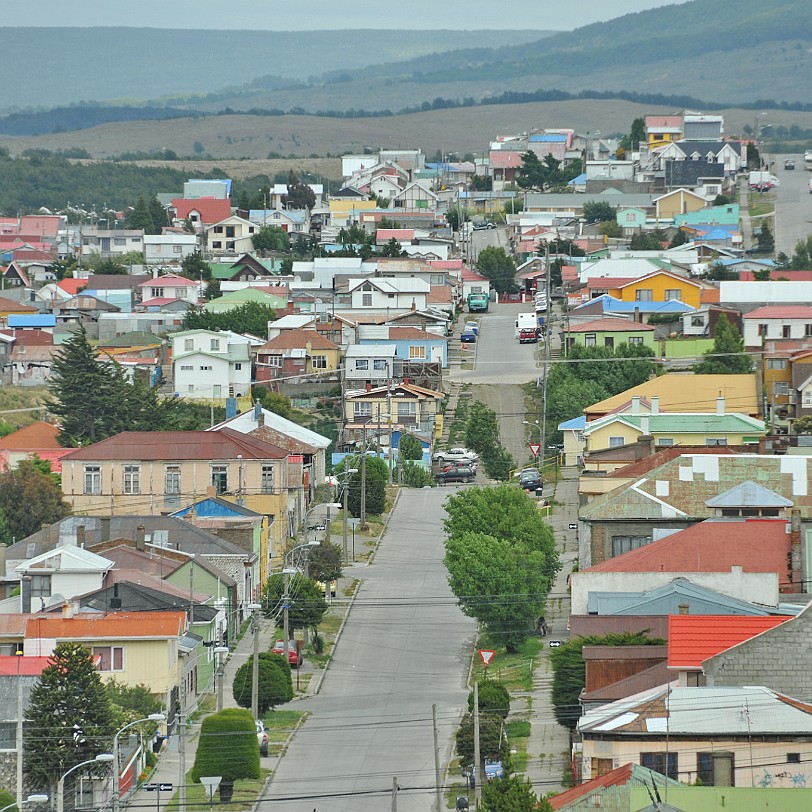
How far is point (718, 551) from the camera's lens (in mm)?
44812

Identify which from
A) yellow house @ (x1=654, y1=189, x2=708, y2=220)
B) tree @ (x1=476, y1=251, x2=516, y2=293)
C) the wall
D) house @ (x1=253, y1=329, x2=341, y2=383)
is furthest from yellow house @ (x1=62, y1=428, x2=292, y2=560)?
yellow house @ (x1=654, y1=189, x2=708, y2=220)

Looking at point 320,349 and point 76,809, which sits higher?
point 320,349

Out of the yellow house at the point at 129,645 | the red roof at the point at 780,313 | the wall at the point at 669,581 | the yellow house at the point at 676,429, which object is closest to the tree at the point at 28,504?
the yellow house at the point at 676,429

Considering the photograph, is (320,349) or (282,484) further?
(320,349)

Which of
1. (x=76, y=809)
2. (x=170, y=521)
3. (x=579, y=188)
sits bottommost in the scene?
(x=76, y=809)

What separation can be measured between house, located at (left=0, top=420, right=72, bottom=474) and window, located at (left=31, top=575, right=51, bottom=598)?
82.5ft

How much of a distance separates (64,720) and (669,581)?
12.4 metres

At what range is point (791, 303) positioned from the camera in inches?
3792

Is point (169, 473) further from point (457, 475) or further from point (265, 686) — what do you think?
point (265, 686)

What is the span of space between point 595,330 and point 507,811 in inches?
2493

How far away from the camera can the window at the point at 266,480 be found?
6281cm

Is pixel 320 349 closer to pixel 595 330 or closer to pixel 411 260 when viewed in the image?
pixel 595 330

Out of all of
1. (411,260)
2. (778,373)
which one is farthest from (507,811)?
(411,260)

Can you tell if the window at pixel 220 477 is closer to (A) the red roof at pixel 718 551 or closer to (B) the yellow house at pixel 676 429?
(B) the yellow house at pixel 676 429
